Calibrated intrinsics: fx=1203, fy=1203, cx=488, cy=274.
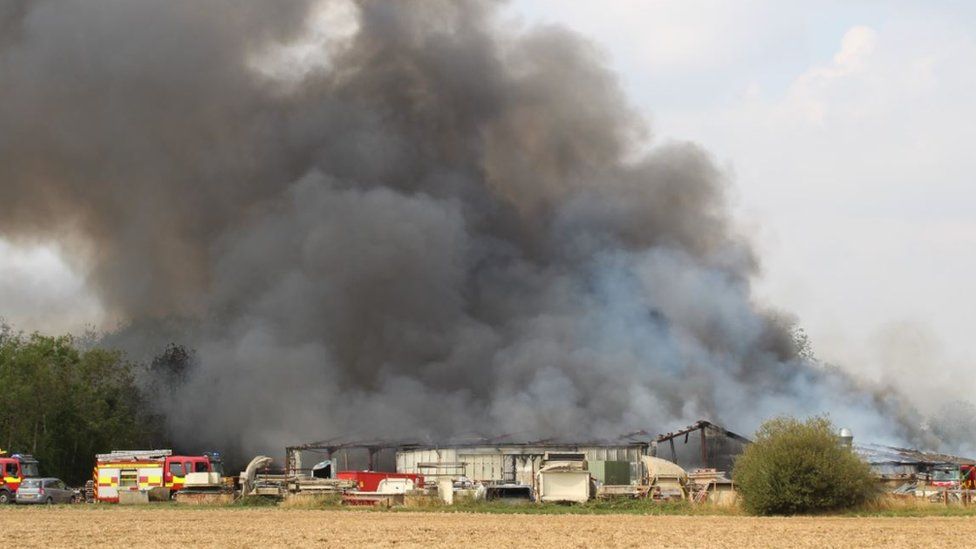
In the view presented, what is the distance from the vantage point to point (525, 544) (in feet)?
87.5

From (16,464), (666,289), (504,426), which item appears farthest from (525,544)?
(666,289)

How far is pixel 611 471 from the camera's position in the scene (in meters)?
58.9

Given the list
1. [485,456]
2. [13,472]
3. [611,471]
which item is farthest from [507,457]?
[13,472]

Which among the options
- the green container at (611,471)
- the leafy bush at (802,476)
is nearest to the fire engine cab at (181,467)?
the green container at (611,471)

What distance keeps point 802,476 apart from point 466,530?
13495mm

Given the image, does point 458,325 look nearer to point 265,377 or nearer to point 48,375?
point 265,377

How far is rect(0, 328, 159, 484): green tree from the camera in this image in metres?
71.5

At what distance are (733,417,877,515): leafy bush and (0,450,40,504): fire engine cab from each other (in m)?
32.6

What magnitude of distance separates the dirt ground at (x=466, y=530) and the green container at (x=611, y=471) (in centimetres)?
1884

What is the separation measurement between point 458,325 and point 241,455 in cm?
1659

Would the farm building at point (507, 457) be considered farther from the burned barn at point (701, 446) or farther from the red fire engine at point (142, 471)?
the red fire engine at point (142, 471)

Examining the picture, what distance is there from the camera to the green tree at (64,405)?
71500 mm

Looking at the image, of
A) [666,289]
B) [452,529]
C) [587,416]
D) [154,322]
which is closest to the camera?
[452,529]

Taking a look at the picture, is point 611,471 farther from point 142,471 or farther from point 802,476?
point 142,471
